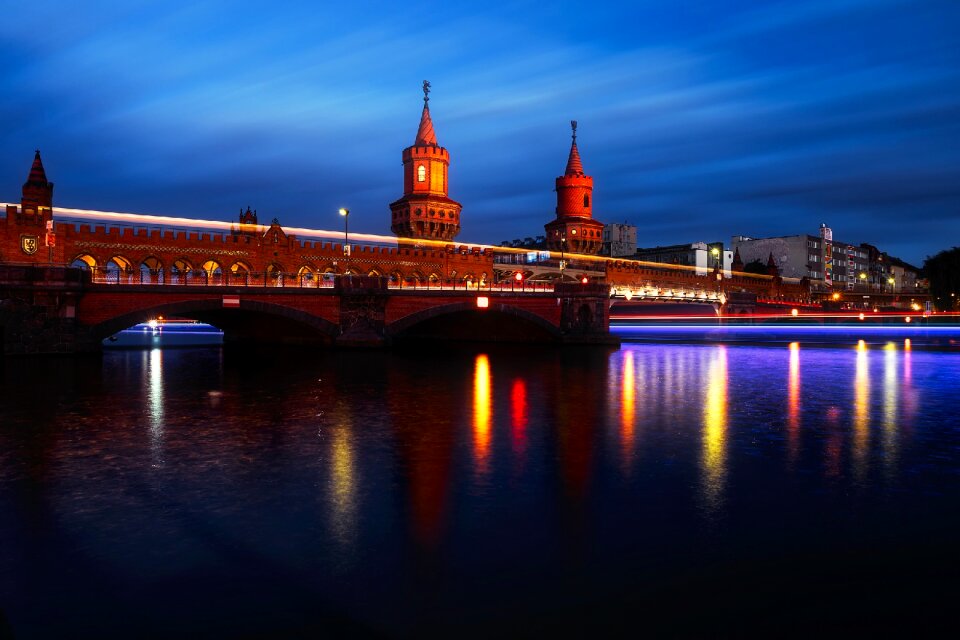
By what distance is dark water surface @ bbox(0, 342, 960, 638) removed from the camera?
527 cm

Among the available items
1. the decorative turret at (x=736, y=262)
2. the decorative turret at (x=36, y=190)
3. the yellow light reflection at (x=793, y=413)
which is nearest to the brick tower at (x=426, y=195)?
the decorative turret at (x=36, y=190)

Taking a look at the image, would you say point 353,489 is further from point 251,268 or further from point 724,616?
point 251,268

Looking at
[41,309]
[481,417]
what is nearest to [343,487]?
[481,417]

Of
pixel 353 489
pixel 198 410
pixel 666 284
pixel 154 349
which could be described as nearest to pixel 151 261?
pixel 154 349

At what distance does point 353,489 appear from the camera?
8.85 meters

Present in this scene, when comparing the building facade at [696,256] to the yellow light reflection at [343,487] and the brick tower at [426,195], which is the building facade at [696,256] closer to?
the brick tower at [426,195]

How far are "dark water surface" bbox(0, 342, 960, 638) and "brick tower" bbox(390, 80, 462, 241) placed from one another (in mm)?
68028

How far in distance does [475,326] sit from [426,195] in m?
36.2

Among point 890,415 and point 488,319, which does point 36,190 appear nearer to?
point 488,319

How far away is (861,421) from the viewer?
570 inches

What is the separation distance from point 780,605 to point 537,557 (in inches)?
86.3

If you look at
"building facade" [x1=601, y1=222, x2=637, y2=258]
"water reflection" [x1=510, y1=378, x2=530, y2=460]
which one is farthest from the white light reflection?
A: "building facade" [x1=601, y1=222, x2=637, y2=258]

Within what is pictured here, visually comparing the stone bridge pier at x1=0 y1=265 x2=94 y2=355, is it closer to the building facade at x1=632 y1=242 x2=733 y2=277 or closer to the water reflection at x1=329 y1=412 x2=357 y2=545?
the water reflection at x1=329 y1=412 x2=357 y2=545

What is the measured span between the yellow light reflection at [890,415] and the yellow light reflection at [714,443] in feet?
8.30
